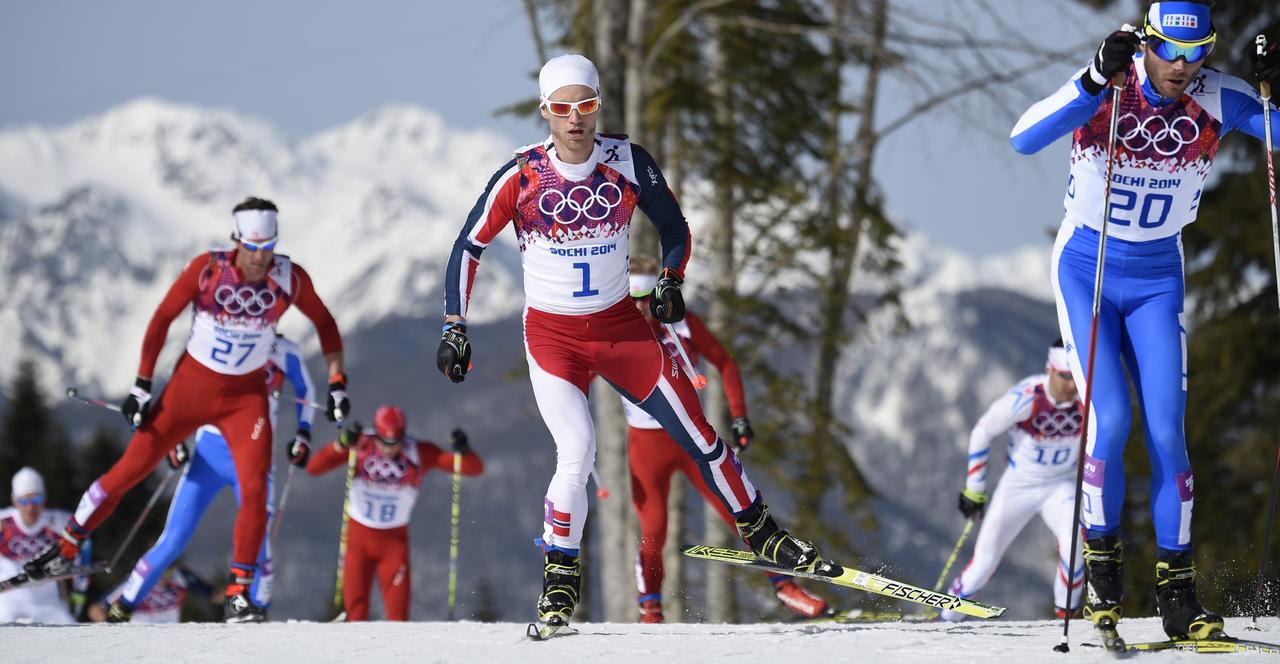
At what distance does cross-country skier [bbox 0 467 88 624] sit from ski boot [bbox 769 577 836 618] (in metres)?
7.18

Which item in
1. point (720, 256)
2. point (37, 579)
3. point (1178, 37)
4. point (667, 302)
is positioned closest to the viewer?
point (1178, 37)

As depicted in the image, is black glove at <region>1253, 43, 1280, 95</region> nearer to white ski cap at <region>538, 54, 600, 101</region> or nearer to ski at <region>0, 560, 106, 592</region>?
white ski cap at <region>538, 54, 600, 101</region>

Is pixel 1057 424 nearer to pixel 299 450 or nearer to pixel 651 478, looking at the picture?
pixel 651 478

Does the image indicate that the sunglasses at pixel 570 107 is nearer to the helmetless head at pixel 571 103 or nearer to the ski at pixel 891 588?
the helmetless head at pixel 571 103

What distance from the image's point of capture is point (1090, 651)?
18.7 ft

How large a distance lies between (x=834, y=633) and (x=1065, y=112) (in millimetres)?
2547

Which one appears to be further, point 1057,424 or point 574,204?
point 1057,424

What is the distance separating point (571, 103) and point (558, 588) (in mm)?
2194

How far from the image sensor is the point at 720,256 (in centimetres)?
1953

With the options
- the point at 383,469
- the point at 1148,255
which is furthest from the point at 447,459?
the point at 1148,255

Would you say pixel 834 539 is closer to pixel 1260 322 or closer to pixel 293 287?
pixel 1260 322

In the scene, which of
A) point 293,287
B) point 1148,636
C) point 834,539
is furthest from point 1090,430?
point 834,539

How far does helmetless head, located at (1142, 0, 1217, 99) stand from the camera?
19.2 feet

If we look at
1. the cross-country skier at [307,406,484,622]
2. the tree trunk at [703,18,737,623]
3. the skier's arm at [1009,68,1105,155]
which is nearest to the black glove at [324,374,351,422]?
the cross-country skier at [307,406,484,622]
